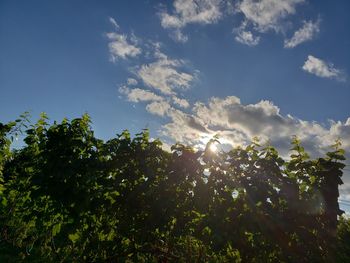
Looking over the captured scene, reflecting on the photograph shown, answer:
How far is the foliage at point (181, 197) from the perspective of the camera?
6430 mm

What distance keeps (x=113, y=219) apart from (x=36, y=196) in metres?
1.64

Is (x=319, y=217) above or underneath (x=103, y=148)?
underneath

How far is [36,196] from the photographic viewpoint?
695 centimetres

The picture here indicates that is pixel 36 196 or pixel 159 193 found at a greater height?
pixel 159 193

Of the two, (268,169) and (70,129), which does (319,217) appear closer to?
(268,169)

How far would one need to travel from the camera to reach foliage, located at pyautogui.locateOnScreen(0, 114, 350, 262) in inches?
253

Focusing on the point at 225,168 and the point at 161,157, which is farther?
the point at 161,157

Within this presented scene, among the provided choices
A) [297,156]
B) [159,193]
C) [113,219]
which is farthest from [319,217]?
[113,219]

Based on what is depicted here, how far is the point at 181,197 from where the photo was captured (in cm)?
684

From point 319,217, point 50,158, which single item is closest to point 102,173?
point 50,158

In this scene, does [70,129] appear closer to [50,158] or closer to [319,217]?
[50,158]

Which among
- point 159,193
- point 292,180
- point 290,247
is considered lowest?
point 290,247

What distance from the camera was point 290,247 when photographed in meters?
6.57

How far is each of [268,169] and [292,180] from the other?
1.63 ft
